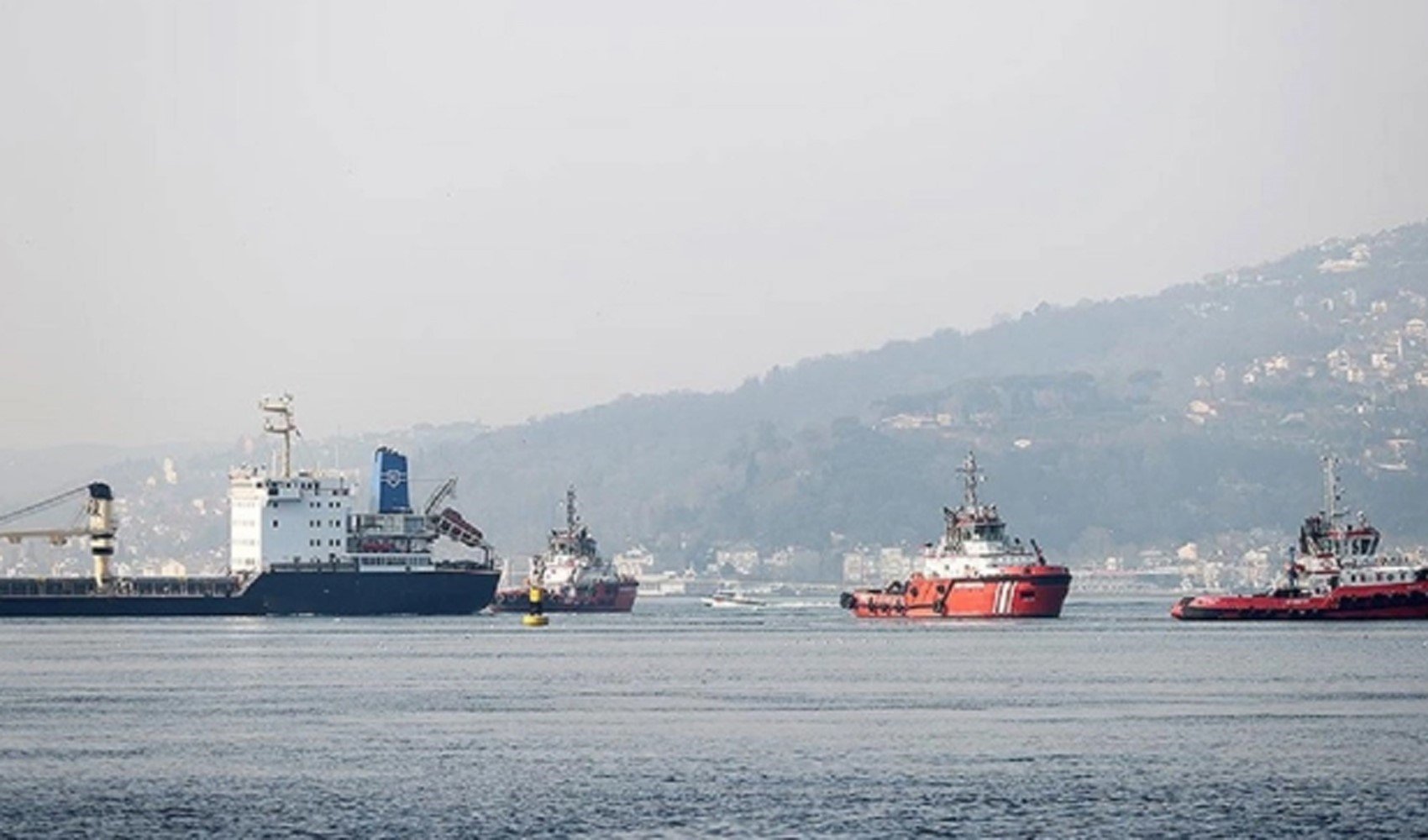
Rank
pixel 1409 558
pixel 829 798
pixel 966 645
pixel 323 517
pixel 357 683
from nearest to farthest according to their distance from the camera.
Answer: pixel 829 798, pixel 357 683, pixel 966 645, pixel 1409 558, pixel 323 517

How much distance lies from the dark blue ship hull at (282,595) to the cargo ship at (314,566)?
0.08 m

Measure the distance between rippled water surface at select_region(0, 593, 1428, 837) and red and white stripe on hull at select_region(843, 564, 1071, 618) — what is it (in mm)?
32407

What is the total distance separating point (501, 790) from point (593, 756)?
321 inches

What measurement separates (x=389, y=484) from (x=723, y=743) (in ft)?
411

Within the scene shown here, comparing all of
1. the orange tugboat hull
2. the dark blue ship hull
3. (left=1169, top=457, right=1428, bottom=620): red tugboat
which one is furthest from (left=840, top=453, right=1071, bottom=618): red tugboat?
the dark blue ship hull

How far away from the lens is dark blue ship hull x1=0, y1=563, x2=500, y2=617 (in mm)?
187500

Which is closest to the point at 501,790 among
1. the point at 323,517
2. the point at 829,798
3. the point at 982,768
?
the point at 829,798

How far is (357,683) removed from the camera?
102750mm

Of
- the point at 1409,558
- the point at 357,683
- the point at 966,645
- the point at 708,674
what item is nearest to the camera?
the point at 357,683

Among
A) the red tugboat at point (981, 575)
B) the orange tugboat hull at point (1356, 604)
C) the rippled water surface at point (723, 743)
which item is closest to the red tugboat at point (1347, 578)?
the orange tugboat hull at point (1356, 604)

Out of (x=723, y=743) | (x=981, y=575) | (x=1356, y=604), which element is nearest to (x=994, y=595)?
(x=981, y=575)

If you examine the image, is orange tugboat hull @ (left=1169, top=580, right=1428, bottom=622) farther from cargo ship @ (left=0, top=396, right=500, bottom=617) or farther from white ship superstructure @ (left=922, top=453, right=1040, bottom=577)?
cargo ship @ (left=0, top=396, right=500, bottom=617)

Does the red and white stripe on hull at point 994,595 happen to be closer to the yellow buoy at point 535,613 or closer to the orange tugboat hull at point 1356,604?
the orange tugboat hull at point 1356,604

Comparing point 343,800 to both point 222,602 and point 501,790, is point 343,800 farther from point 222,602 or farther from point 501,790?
point 222,602
